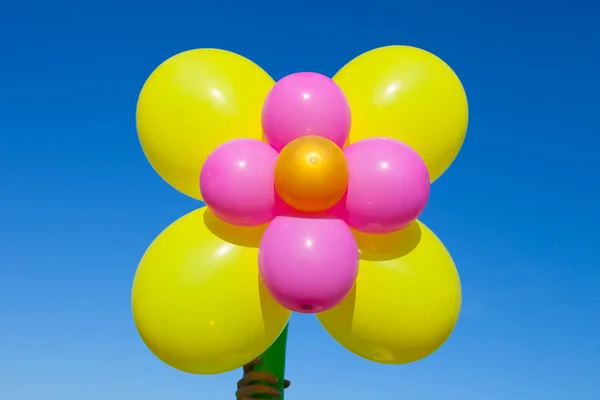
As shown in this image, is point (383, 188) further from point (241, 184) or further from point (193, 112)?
point (193, 112)

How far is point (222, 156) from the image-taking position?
4.55 m

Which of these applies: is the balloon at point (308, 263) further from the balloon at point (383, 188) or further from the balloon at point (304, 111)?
the balloon at point (304, 111)

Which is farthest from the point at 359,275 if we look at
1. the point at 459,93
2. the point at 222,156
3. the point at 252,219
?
the point at 459,93

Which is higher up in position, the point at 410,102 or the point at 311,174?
the point at 410,102

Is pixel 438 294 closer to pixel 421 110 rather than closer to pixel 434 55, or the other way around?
pixel 421 110

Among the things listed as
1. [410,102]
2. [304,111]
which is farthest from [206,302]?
[410,102]

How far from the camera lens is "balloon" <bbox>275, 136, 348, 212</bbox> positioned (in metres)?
4.24

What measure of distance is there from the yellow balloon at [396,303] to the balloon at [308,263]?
29 centimetres

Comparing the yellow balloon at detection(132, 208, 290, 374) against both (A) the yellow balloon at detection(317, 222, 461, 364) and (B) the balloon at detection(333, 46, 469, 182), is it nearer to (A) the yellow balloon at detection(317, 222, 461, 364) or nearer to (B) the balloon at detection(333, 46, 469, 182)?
(A) the yellow balloon at detection(317, 222, 461, 364)

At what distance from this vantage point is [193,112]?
15.6 feet

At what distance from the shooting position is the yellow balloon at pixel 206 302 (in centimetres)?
452

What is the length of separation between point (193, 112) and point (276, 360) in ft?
6.33

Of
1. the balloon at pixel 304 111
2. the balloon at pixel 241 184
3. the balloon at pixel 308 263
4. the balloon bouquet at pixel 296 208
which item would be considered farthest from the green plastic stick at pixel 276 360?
the balloon at pixel 304 111

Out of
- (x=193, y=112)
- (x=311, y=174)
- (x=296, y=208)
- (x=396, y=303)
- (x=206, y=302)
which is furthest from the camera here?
(x=193, y=112)
